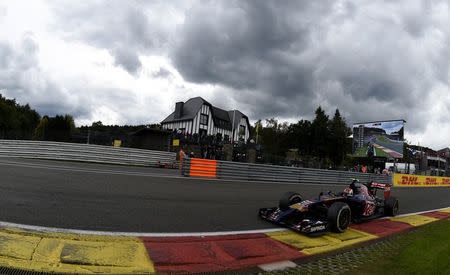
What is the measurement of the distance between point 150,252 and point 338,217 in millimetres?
4184

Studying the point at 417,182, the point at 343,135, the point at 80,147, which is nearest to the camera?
the point at 80,147

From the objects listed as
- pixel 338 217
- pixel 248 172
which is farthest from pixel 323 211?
pixel 248 172

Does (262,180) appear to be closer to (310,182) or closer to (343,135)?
(310,182)

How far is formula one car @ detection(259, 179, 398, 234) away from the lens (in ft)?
24.8

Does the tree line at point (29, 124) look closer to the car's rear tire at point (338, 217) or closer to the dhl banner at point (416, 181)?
the car's rear tire at point (338, 217)

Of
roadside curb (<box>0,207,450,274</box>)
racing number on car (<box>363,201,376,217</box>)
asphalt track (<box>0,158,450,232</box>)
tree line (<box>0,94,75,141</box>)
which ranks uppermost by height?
tree line (<box>0,94,75,141</box>)

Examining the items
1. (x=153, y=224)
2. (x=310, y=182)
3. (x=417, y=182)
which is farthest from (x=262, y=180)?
(x=417, y=182)

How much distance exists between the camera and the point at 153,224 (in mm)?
6824

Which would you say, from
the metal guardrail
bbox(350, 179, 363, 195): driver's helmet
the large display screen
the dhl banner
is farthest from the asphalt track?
the large display screen

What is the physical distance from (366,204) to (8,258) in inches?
312

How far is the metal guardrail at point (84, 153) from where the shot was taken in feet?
96.0

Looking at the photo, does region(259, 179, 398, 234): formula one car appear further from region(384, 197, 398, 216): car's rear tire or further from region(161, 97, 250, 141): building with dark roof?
region(161, 97, 250, 141): building with dark roof

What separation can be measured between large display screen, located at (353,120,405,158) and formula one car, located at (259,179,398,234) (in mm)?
33946

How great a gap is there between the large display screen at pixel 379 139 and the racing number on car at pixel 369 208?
3344 cm
